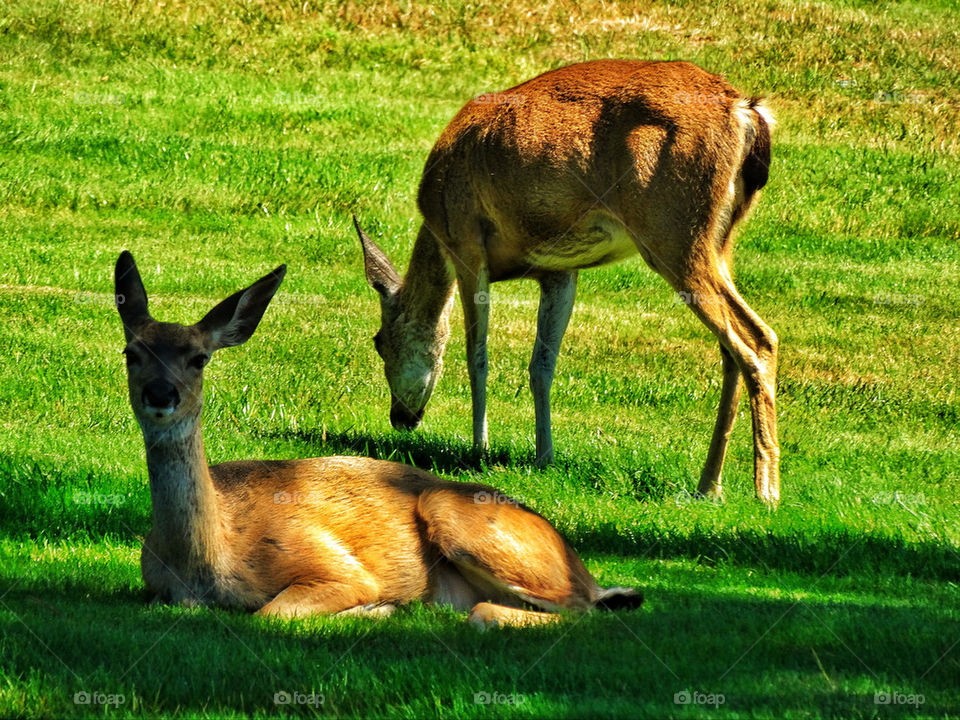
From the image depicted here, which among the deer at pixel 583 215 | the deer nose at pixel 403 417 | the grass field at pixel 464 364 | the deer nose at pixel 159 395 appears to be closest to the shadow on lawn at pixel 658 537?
the grass field at pixel 464 364

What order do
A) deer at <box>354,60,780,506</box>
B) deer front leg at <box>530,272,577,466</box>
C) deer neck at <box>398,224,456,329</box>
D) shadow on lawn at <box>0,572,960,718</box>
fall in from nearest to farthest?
shadow on lawn at <box>0,572,960,718</box>, deer at <box>354,60,780,506</box>, deer front leg at <box>530,272,577,466</box>, deer neck at <box>398,224,456,329</box>

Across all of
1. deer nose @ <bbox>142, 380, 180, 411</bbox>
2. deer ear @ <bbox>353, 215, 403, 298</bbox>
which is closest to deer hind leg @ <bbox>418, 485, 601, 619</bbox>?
deer nose @ <bbox>142, 380, 180, 411</bbox>

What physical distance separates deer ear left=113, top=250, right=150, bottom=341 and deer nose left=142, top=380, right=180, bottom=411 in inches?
24.5

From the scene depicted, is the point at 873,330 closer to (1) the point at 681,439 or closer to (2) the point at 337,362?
(1) the point at 681,439

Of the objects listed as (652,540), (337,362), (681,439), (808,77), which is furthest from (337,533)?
(808,77)

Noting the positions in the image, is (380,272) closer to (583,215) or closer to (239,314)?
(583,215)

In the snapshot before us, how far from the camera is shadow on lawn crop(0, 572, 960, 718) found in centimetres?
489

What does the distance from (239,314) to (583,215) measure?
3.64m

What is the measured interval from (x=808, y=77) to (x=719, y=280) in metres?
16.4

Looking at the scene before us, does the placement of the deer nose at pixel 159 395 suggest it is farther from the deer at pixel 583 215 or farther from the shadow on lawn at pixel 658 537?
the deer at pixel 583 215

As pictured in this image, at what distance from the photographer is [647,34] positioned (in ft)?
85.8

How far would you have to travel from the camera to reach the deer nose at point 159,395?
19.4ft

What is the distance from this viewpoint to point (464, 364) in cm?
1335

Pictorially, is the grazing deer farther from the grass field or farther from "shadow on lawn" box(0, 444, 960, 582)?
"shadow on lawn" box(0, 444, 960, 582)
